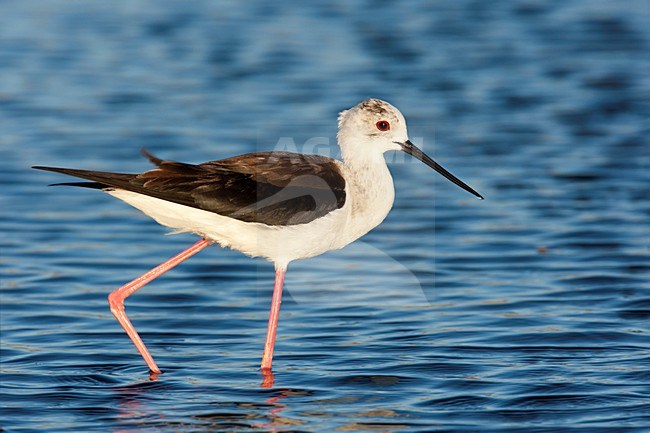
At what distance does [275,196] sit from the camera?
7766 millimetres

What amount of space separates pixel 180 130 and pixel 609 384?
26.1ft

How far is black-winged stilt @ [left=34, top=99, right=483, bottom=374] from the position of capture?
25.0 ft

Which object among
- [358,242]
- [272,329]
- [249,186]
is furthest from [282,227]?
[358,242]

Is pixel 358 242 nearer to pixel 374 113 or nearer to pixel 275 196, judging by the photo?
pixel 374 113

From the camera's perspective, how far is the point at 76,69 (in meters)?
17.3

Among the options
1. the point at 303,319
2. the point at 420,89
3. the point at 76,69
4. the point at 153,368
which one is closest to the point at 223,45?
the point at 76,69

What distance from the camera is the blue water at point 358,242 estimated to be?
7410 millimetres

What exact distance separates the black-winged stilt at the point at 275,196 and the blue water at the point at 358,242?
0.76 metres

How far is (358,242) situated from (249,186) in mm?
3498

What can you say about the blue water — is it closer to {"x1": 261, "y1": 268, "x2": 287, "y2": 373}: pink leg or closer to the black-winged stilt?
{"x1": 261, "y1": 268, "x2": 287, "y2": 373}: pink leg

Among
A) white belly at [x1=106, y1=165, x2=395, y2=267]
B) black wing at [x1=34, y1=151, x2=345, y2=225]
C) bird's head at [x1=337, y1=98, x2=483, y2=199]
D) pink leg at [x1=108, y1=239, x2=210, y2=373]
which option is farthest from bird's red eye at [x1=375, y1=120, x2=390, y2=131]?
pink leg at [x1=108, y1=239, x2=210, y2=373]

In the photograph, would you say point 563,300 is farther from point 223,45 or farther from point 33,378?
point 223,45

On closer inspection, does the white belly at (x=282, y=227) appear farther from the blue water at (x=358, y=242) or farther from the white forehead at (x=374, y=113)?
the blue water at (x=358, y=242)

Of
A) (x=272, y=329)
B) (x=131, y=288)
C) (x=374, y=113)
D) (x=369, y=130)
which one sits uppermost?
(x=374, y=113)
